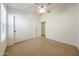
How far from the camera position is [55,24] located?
224 centimetres

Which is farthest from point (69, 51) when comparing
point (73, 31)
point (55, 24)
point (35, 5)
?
point (35, 5)

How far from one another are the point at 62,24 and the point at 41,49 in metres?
0.64

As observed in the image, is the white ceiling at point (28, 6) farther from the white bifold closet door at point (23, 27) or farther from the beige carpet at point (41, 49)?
the beige carpet at point (41, 49)

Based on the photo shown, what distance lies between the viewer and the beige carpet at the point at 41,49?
2066 millimetres

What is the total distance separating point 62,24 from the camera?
2197mm

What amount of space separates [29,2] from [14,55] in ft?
3.30

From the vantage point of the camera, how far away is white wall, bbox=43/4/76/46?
6.91ft

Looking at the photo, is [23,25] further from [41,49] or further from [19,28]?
[41,49]

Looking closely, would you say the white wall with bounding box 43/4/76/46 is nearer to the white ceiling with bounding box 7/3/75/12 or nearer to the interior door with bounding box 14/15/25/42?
the white ceiling with bounding box 7/3/75/12

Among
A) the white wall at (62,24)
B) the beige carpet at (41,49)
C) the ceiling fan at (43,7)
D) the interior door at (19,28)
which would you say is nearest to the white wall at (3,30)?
the beige carpet at (41,49)

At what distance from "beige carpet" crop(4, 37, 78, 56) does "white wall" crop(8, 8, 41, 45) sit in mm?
111

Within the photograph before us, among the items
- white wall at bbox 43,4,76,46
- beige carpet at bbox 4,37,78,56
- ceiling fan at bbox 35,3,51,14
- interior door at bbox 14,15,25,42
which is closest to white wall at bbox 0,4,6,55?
beige carpet at bbox 4,37,78,56

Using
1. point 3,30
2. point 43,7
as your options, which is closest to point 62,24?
point 43,7

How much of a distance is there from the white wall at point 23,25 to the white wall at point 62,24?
0.22m
